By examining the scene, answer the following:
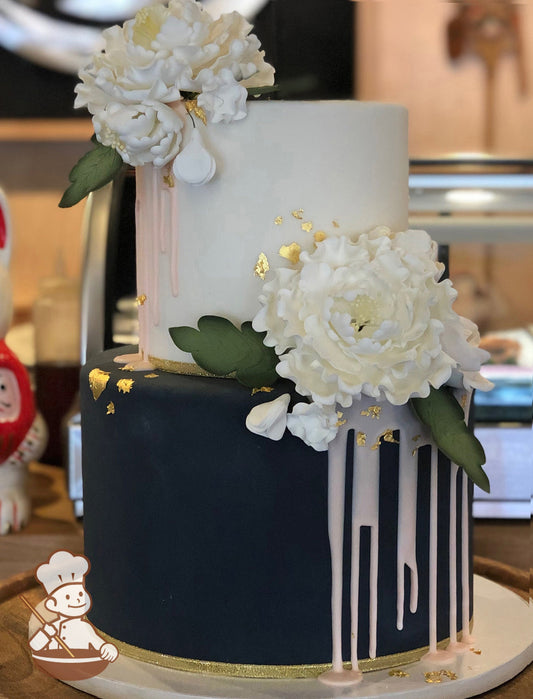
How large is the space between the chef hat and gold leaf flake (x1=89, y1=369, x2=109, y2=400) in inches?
7.3

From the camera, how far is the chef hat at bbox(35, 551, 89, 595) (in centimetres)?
104

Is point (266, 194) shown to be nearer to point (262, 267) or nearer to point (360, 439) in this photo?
point (262, 267)

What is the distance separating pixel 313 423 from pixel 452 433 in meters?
0.15

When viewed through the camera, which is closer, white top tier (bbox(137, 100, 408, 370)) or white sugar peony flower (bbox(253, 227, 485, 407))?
white sugar peony flower (bbox(253, 227, 485, 407))

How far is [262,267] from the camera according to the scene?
1054 millimetres

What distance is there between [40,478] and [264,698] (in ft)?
3.97

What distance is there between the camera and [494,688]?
1074 millimetres

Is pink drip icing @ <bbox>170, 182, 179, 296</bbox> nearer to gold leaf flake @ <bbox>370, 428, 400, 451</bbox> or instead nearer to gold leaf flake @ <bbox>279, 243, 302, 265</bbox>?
gold leaf flake @ <bbox>279, 243, 302, 265</bbox>

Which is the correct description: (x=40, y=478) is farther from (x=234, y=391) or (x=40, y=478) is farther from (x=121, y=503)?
(x=234, y=391)

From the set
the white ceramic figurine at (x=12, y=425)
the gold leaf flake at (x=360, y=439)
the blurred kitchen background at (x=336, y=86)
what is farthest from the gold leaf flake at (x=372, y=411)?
the blurred kitchen background at (x=336, y=86)

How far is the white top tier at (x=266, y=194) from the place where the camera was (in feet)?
3.43

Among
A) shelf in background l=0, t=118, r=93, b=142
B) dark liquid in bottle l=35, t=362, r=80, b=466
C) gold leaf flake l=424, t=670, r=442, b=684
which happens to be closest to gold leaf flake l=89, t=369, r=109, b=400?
gold leaf flake l=424, t=670, r=442, b=684

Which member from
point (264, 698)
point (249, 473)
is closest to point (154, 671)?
point (264, 698)

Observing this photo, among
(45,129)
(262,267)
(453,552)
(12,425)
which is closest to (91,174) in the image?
(262,267)
